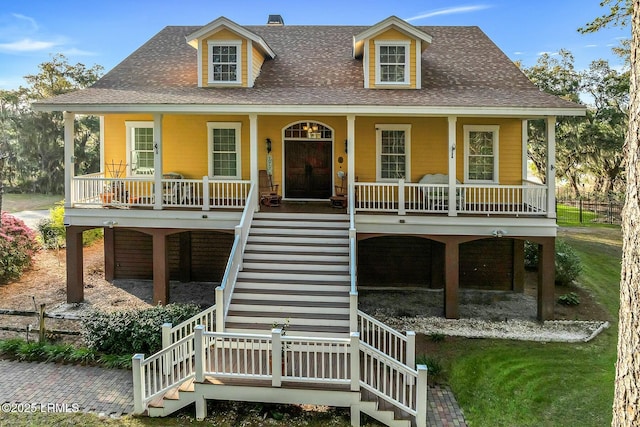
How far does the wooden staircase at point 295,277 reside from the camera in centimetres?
917

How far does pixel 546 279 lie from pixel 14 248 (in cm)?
1661

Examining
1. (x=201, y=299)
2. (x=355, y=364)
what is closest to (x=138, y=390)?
(x=355, y=364)

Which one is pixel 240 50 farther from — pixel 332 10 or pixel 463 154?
pixel 332 10

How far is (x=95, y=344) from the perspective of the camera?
31.0ft

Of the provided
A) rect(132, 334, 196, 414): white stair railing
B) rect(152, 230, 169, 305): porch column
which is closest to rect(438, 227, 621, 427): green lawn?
rect(132, 334, 196, 414): white stair railing

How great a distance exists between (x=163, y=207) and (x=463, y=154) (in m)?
9.12

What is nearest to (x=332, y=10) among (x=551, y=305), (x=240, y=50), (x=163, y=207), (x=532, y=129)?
(x=532, y=129)

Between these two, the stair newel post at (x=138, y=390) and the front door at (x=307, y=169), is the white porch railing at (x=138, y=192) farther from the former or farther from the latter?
the stair newel post at (x=138, y=390)

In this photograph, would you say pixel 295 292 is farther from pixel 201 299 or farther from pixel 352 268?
pixel 201 299

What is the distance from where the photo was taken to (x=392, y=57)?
14.2 meters

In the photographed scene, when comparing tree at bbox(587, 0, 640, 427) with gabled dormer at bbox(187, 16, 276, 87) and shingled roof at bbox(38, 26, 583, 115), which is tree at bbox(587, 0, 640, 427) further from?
gabled dormer at bbox(187, 16, 276, 87)

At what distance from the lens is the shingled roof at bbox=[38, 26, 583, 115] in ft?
39.9

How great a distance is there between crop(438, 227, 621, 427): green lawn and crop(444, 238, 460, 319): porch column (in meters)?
1.50

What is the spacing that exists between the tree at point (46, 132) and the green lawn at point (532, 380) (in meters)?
36.4
